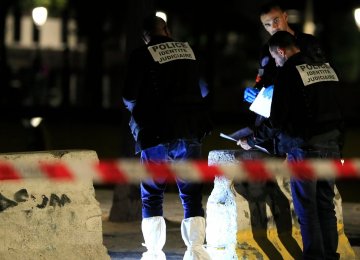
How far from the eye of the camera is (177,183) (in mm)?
6547

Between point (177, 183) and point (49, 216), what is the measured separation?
3.37ft

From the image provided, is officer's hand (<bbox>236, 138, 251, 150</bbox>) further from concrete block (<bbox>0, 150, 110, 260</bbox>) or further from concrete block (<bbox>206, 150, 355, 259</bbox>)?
concrete block (<bbox>0, 150, 110, 260</bbox>)

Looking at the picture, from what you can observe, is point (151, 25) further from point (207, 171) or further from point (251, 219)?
point (251, 219)

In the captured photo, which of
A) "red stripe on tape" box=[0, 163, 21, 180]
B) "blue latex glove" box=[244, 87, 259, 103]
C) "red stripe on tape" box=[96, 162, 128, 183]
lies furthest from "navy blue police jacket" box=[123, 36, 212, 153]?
"red stripe on tape" box=[0, 163, 21, 180]

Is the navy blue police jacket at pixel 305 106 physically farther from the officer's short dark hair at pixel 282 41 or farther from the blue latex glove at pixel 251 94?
the blue latex glove at pixel 251 94

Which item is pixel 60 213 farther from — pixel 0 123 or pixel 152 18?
pixel 0 123

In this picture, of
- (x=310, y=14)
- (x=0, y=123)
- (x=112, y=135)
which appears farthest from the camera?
(x=310, y=14)

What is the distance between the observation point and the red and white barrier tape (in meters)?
5.57

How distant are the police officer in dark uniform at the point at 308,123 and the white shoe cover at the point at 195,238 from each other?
29.2 inches

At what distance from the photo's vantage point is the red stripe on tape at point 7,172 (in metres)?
5.61

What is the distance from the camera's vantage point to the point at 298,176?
6242mm

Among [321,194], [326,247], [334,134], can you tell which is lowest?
[326,247]

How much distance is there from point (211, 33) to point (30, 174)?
79.5 ft

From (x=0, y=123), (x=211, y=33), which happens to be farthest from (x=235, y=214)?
(x=211, y=33)
